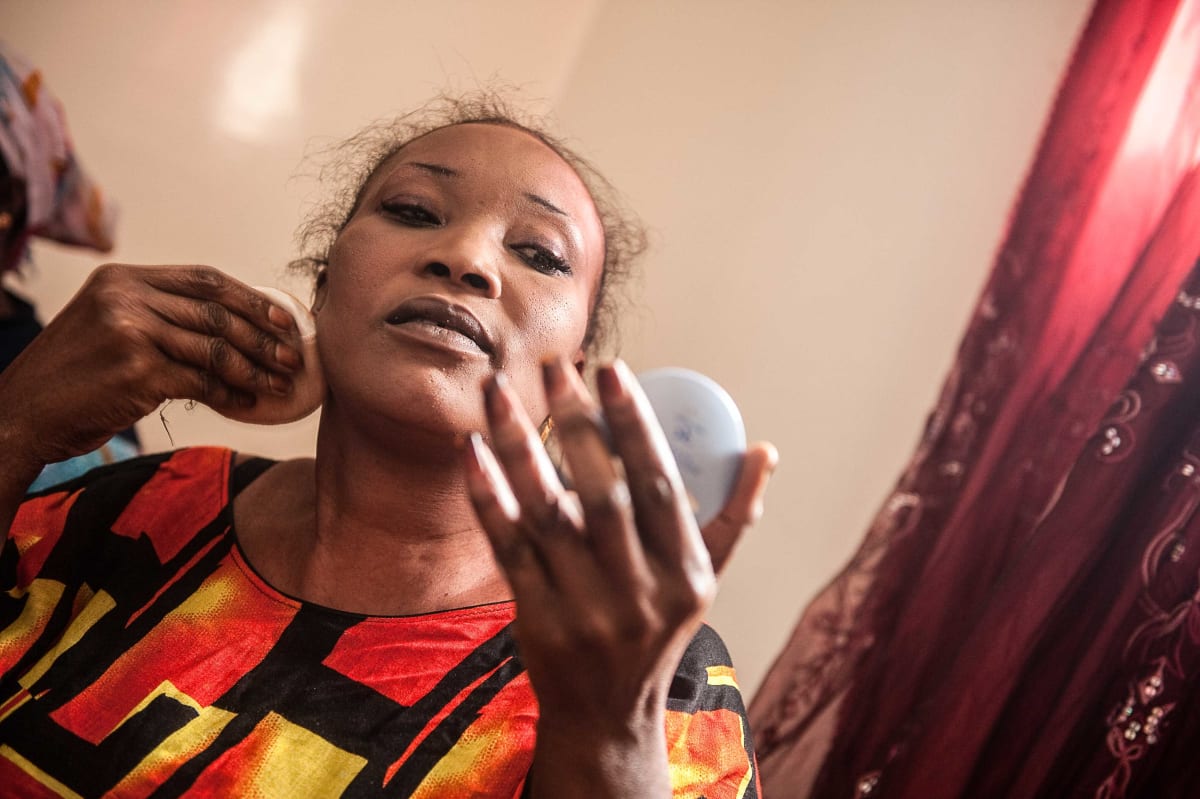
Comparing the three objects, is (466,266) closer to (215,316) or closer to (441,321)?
(441,321)

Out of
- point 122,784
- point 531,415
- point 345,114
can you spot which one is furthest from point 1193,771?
point 345,114

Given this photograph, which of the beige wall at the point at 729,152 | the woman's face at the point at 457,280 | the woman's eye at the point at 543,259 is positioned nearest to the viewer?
the woman's face at the point at 457,280

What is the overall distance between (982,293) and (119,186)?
5.44 feet

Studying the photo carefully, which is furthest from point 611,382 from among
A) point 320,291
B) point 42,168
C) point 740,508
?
point 42,168

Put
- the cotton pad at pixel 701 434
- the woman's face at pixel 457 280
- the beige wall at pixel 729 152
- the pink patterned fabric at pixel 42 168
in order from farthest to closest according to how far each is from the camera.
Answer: the pink patterned fabric at pixel 42 168 < the beige wall at pixel 729 152 < the woman's face at pixel 457 280 < the cotton pad at pixel 701 434

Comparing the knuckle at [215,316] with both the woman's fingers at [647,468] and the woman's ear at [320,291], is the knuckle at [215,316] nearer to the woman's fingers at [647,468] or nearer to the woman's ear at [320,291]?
the woman's ear at [320,291]

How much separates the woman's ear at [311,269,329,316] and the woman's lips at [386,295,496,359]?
23 cm

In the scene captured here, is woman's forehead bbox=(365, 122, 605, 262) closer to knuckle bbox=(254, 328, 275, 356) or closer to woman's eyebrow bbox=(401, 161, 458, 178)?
woman's eyebrow bbox=(401, 161, 458, 178)

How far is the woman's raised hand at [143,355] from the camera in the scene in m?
0.77

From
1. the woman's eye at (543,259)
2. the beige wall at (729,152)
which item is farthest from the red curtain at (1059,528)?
the woman's eye at (543,259)

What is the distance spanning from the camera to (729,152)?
5.41 ft

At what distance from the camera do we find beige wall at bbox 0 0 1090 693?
131cm

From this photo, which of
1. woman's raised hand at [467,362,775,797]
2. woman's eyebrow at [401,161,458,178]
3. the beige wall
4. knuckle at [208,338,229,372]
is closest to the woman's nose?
woman's eyebrow at [401,161,458,178]

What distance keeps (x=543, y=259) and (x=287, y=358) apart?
27 centimetres
